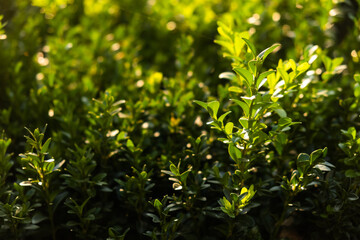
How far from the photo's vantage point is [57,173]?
2.28 meters

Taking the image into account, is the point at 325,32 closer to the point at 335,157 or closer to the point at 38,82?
the point at 335,157

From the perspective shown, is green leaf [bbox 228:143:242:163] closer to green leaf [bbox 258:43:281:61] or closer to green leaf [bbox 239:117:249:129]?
green leaf [bbox 239:117:249:129]

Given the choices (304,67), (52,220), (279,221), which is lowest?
(279,221)

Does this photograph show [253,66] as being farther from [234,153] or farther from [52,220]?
[52,220]

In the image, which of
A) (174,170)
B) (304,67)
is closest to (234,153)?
(174,170)

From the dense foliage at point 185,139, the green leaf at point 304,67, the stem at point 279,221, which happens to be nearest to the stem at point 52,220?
the dense foliage at point 185,139

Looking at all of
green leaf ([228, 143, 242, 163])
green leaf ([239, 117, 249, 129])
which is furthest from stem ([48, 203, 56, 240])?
green leaf ([239, 117, 249, 129])

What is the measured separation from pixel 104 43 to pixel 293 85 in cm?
196

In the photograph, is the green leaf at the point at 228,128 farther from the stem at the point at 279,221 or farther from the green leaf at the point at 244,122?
the stem at the point at 279,221

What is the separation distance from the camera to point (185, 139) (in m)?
2.38

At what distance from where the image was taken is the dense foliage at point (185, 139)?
6.42ft

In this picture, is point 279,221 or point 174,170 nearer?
point 174,170

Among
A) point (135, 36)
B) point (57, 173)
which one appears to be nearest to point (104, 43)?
point (135, 36)

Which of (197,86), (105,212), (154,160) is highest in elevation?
(197,86)
